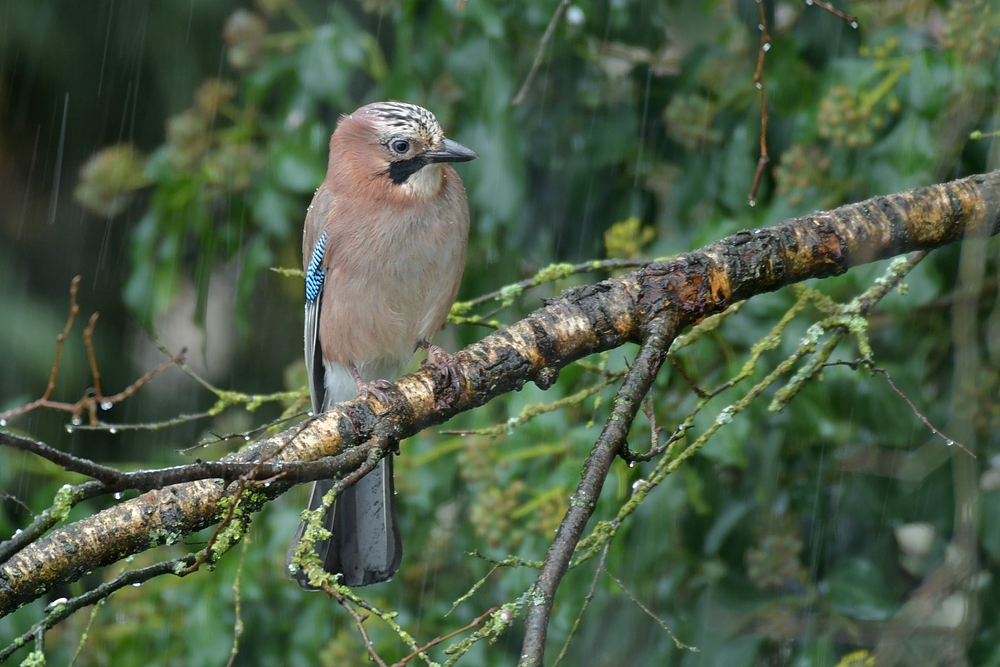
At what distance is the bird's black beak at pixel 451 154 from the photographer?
277 centimetres


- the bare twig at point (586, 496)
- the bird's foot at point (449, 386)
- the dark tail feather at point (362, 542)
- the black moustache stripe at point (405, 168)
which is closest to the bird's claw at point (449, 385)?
the bird's foot at point (449, 386)

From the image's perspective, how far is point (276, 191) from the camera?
3.02 metres

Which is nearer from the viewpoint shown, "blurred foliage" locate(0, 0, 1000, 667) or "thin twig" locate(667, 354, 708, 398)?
"thin twig" locate(667, 354, 708, 398)


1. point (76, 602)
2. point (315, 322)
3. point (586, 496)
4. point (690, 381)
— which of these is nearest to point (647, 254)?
point (315, 322)

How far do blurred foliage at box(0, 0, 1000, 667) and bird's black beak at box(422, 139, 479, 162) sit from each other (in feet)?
0.34

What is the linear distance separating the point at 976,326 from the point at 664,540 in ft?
3.60

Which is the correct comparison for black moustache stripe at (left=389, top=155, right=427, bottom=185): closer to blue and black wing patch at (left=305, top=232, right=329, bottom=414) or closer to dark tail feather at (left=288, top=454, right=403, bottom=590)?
blue and black wing patch at (left=305, top=232, right=329, bottom=414)

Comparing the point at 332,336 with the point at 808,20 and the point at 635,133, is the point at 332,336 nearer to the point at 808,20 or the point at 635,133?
the point at 635,133

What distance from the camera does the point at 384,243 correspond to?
2850 mm

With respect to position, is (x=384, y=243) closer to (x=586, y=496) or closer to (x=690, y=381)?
(x=690, y=381)

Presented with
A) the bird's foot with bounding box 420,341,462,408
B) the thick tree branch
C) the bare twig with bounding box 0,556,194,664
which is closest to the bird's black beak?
the thick tree branch

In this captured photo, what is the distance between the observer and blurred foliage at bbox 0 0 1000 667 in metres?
2.65

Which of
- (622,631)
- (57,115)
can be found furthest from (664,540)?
(57,115)

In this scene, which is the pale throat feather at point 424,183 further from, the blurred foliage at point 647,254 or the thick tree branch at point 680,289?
the thick tree branch at point 680,289
